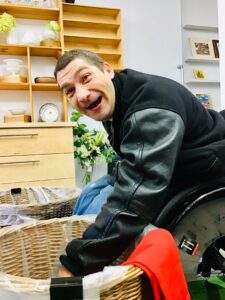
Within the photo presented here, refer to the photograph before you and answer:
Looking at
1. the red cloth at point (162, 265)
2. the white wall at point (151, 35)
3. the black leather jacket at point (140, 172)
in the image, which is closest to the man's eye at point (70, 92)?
the black leather jacket at point (140, 172)

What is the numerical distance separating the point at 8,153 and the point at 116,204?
1666 millimetres

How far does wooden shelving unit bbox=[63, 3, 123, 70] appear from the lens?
2926 millimetres

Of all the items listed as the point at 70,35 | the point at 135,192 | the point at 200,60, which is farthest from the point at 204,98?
the point at 135,192

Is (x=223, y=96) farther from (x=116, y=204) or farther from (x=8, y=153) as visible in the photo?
(x=8, y=153)

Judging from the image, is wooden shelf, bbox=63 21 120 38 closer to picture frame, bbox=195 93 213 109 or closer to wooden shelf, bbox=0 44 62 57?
wooden shelf, bbox=0 44 62 57

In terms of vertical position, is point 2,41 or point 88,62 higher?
point 2,41

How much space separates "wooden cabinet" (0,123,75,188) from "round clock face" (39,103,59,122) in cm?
48

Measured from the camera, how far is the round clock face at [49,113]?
2730mm

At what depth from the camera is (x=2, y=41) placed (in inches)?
108

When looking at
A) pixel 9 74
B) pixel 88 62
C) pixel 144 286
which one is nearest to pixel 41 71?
pixel 9 74

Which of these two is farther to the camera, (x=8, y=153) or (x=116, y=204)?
(x=8, y=153)

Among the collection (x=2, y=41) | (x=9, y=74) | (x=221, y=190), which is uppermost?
(x=2, y=41)

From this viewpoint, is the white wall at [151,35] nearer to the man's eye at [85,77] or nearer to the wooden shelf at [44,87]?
the wooden shelf at [44,87]

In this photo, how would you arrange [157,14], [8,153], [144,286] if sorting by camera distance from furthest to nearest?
[157,14]
[8,153]
[144,286]
